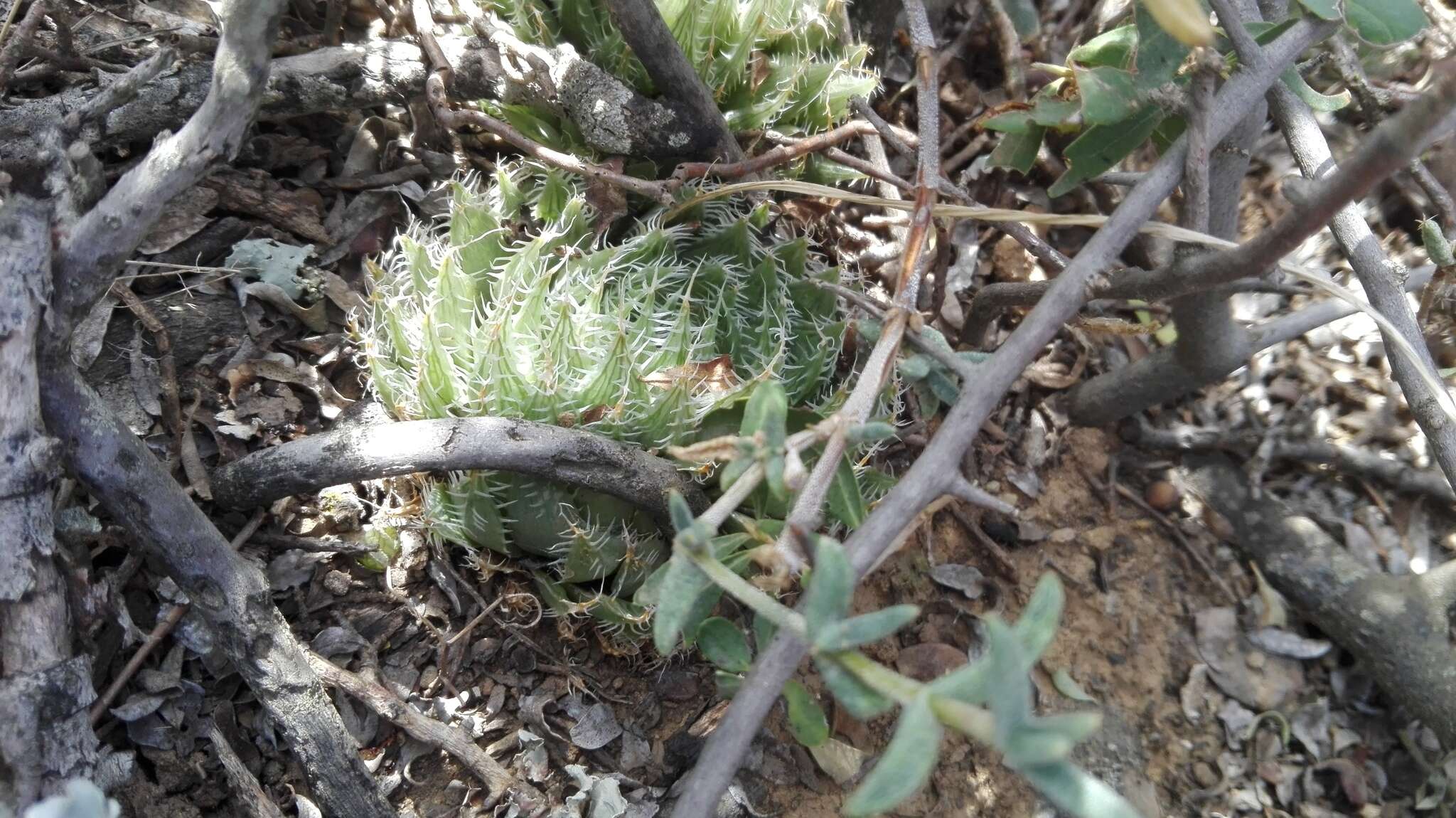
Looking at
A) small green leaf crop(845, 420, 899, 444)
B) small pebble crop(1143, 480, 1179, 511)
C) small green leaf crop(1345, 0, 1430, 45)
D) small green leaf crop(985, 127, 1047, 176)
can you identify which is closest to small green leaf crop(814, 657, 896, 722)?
small green leaf crop(845, 420, 899, 444)

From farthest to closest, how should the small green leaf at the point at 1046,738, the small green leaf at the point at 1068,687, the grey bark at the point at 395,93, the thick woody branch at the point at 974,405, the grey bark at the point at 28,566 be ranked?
the small green leaf at the point at 1068,687, the grey bark at the point at 395,93, the grey bark at the point at 28,566, the thick woody branch at the point at 974,405, the small green leaf at the point at 1046,738

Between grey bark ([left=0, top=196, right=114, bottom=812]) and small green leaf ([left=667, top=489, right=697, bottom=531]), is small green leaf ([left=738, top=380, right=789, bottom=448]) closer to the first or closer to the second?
small green leaf ([left=667, top=489, right=697, bottom=531])

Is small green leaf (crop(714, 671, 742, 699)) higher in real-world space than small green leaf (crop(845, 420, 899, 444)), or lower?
lower

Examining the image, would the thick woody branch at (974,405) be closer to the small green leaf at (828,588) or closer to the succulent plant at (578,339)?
the small green leaf at (828,588)

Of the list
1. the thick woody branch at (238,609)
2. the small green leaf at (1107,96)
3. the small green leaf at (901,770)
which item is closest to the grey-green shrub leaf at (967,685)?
the small green leaf at (901,770)

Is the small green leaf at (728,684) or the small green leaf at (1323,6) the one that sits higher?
the small green leaf at (1323,6)

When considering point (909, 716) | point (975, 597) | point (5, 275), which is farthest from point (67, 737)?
point (975, 597)
